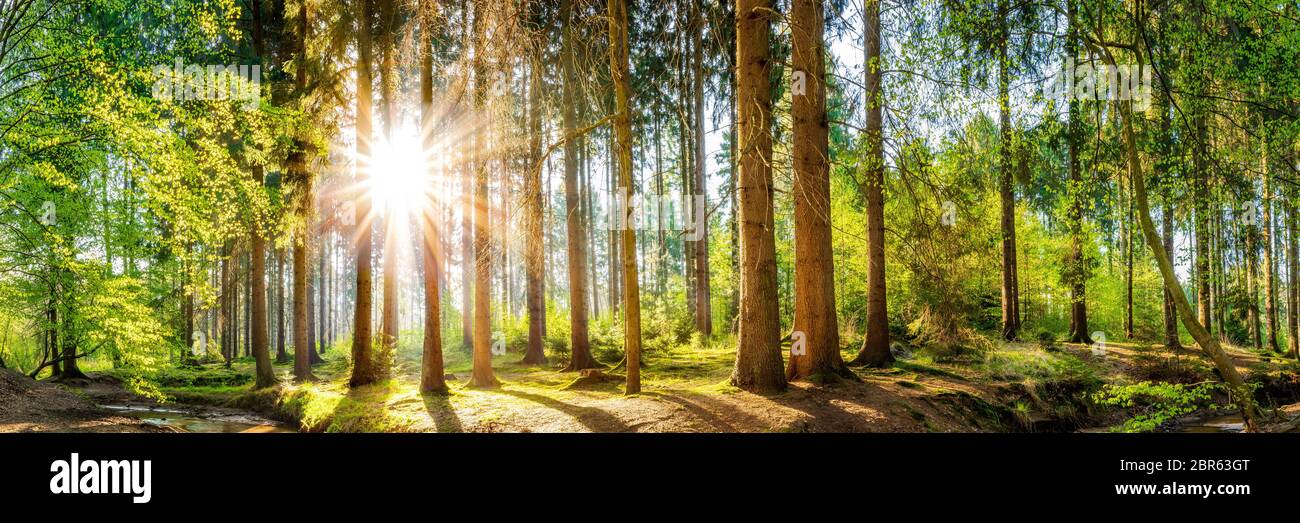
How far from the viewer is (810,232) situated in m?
9.17

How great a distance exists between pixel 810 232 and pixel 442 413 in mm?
6279

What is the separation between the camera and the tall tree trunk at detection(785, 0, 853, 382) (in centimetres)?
892

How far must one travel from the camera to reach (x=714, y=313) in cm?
2494

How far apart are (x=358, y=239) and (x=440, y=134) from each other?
3228mm

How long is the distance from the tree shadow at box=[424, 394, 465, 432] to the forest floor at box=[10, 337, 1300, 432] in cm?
2

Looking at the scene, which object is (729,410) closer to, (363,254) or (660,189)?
(660,189)

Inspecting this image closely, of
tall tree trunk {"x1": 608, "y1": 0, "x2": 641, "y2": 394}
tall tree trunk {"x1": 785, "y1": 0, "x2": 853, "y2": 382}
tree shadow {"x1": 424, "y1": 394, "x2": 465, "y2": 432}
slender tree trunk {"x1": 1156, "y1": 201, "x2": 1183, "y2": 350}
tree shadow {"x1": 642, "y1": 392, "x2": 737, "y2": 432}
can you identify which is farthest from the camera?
slender tree trunk {"x1": 1156, "y1": 201, "x2": 1183, "y2": 350}

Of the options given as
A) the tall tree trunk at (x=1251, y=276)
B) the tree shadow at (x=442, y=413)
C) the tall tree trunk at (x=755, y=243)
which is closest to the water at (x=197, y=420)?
the tree shadow at (x=442, y=413)

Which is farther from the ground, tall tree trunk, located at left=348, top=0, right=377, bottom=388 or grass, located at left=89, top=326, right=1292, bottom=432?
tall tree trunk, located at left=348, top=0, right=377, bottom=388

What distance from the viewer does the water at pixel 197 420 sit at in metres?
11.2

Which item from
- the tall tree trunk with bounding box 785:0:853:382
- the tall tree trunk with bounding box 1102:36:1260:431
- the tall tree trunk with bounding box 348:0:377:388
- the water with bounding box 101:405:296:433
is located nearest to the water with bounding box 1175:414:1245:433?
the tall tree trunk with bounding box 1102:36:1260:431

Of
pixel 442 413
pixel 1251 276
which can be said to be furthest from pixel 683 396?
pixel 1251 276

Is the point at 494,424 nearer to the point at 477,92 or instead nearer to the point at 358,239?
the point at 477,92

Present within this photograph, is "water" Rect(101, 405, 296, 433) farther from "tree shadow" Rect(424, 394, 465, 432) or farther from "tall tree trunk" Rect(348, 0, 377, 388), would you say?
"tree shadow" Rect(424, 394, 465, 432)
